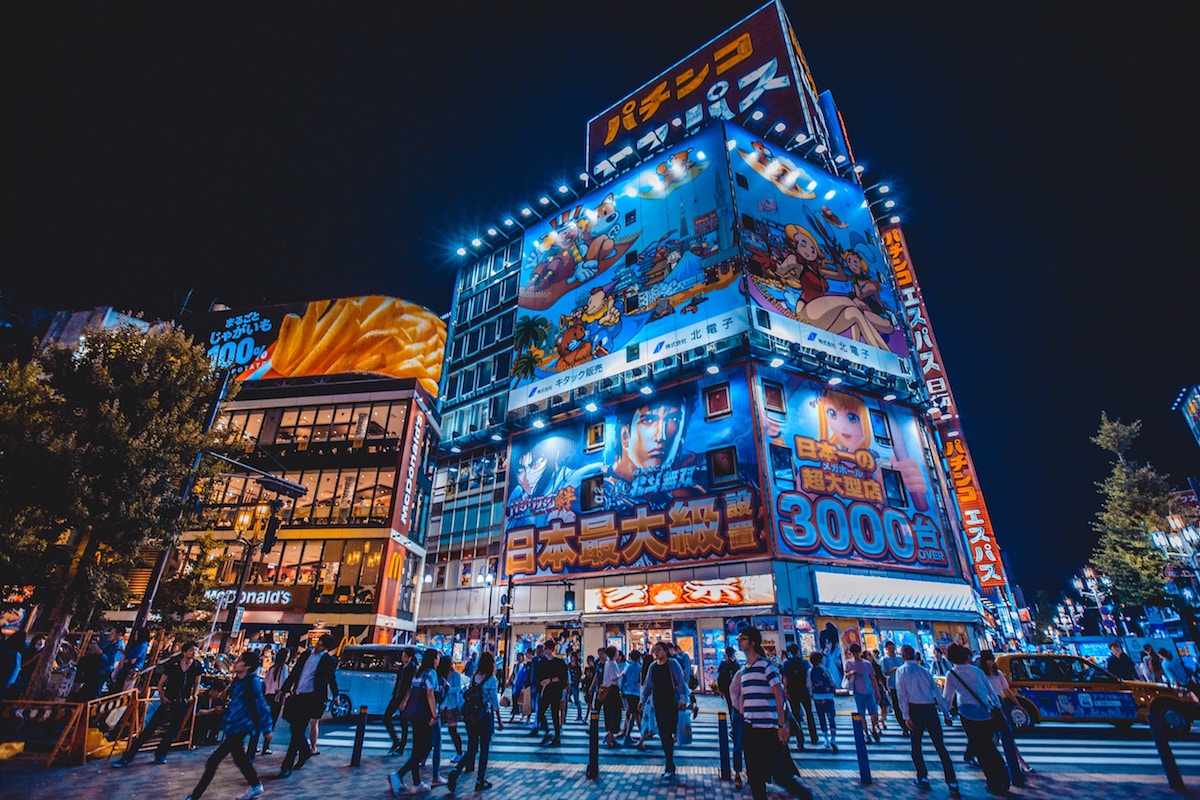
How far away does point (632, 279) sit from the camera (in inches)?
1259

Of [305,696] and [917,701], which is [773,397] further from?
[305,696]

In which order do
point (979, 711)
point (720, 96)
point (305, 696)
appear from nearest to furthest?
point (979, 711), point (305, 696), point (720, 96)

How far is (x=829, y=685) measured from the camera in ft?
36.7

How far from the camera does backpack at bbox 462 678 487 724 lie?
7.52m

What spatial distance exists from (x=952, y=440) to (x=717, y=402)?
1595 cm

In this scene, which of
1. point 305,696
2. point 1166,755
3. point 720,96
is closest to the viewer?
point 1166,755

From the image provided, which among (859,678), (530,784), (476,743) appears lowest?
(530,784)

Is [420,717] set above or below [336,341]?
below

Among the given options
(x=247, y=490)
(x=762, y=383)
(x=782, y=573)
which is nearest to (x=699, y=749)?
(x=782, y=573)

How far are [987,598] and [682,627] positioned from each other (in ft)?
61.9

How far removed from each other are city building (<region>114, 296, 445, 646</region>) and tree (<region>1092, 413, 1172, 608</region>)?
40992mm

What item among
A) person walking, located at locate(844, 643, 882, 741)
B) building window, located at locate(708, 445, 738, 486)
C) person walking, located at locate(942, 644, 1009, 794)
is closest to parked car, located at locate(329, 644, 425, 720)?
person walking, located at locate(844, 643, 882, 741)

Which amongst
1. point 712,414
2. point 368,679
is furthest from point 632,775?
point 712,414

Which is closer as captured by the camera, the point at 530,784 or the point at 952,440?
the point at 530,784
